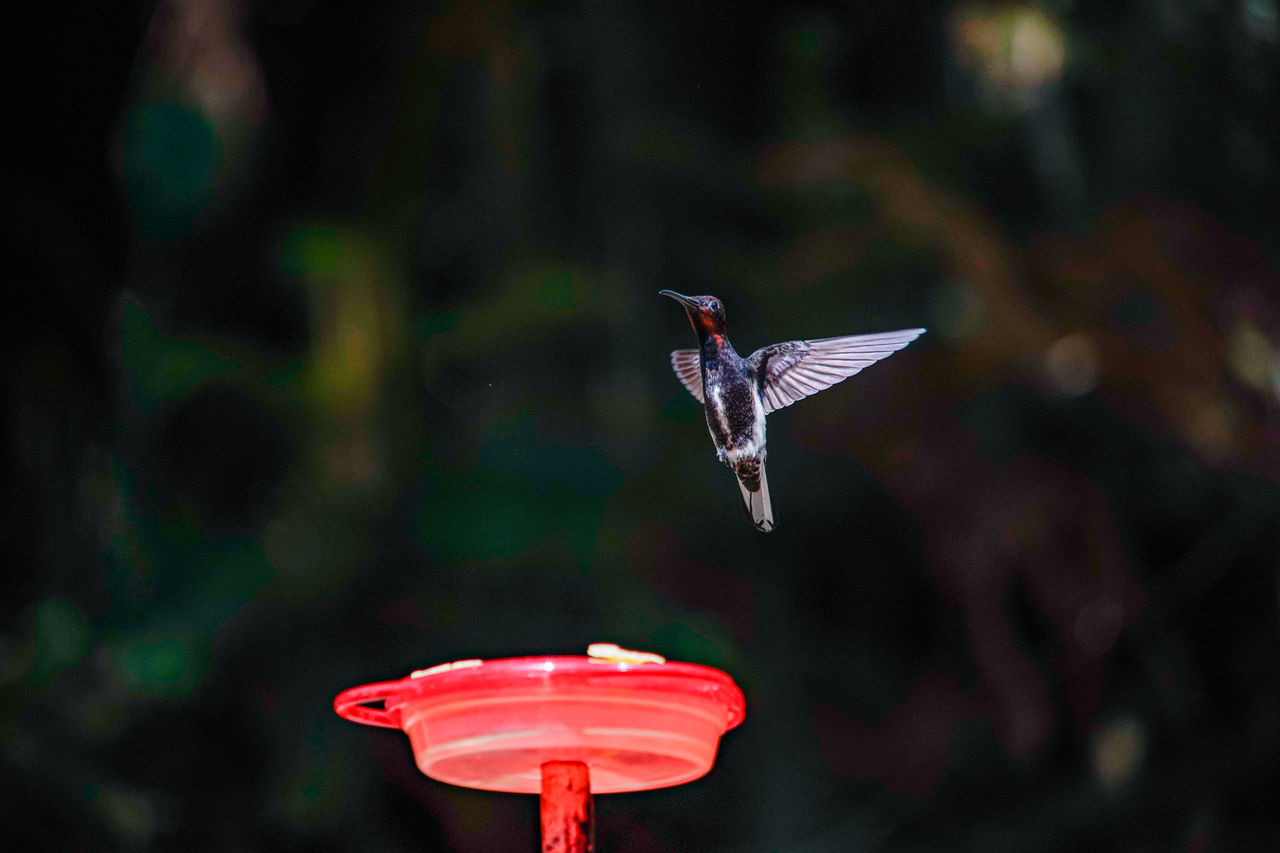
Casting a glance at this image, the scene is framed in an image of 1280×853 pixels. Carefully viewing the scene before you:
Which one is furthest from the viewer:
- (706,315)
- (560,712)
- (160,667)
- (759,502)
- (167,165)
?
(167,165)

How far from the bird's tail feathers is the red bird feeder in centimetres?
43

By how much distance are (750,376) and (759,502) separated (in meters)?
0.19

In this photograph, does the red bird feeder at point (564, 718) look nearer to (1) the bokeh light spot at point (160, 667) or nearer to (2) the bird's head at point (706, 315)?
(2) the bird's head at point (706, 315)

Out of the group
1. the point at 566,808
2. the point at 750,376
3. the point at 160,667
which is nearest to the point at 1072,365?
the point at 750,376

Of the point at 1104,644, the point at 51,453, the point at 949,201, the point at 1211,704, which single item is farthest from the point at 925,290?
the point at 51,453

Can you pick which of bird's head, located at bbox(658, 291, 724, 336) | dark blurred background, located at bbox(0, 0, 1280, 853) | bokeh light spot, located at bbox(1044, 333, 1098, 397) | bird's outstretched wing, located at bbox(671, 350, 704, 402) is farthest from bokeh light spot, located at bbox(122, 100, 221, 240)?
bokeh light spot, located at bbox(1044, 333, 1098, 397)

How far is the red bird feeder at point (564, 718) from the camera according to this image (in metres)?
0.76

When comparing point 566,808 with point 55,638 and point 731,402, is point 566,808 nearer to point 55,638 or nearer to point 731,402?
point 731,402

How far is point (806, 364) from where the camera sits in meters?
1.18

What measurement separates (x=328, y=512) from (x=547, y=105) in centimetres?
69

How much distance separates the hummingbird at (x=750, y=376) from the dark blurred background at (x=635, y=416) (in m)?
0.44

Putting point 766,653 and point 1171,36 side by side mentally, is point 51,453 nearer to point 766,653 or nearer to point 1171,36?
point 766,653

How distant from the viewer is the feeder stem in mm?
810

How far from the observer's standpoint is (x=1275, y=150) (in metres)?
1.84
